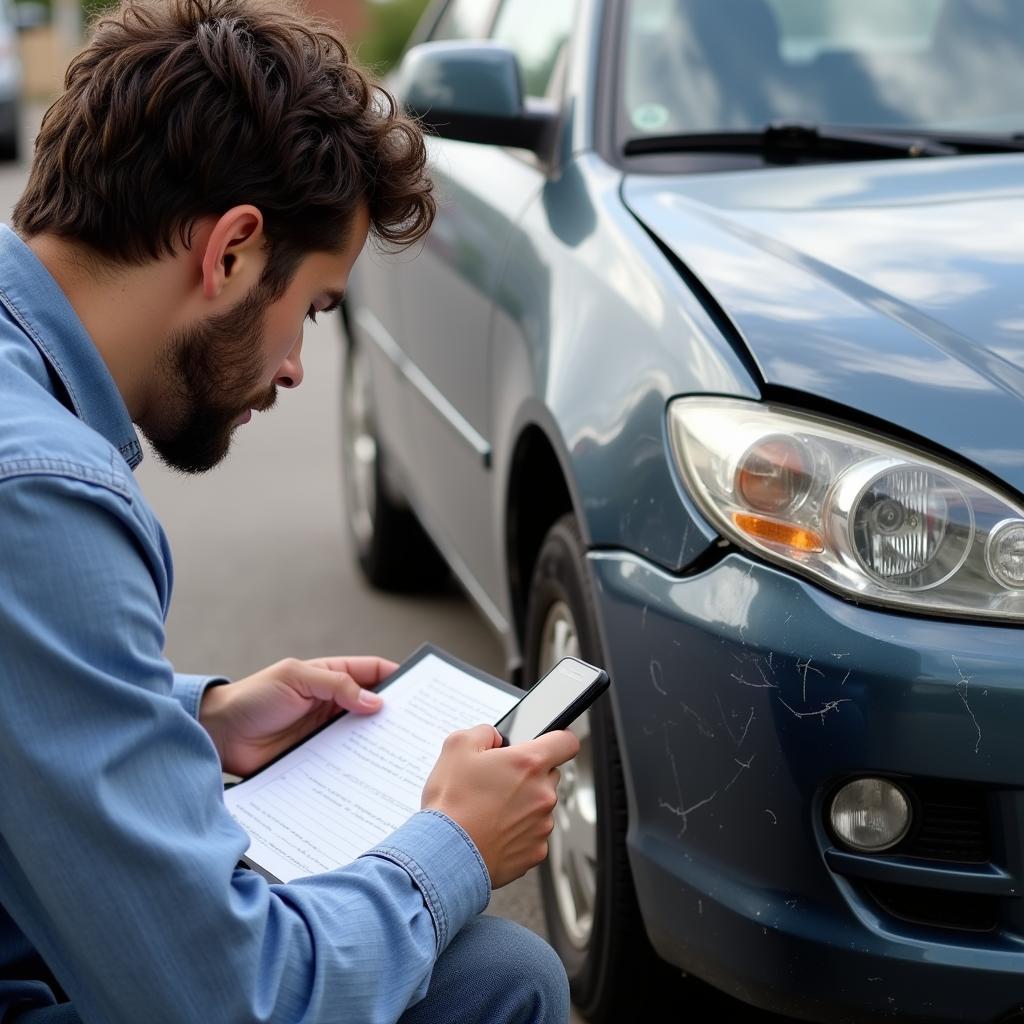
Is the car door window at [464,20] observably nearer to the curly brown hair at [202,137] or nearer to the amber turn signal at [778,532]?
the amber turn signal at [778,532]

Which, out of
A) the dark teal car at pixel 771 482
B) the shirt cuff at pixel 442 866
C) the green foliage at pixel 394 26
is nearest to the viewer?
the shirt cuff at pixel 442 866

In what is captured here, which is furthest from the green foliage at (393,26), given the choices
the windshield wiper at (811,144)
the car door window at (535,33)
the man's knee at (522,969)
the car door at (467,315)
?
the man's knee at (522,969)

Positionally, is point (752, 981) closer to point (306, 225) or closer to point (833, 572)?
point (833, 572)

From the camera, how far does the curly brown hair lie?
1.55 meters

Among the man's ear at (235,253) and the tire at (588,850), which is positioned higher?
the man's ear at (235,253)

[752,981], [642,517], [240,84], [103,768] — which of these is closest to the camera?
[103,768]

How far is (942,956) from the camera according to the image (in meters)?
1.93

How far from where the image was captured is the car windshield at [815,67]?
3.00 metres

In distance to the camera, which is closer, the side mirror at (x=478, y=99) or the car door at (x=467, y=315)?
the side mirror at (x=478, y=99)

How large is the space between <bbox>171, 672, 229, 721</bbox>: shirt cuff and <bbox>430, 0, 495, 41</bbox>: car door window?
8.12 ft

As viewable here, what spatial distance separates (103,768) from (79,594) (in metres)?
0.13

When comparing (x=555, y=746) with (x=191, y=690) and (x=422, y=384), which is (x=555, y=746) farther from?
(x=422, y=384)

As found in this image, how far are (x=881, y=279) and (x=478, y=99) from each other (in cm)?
113

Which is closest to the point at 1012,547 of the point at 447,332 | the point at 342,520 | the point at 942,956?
the point at 942,956
